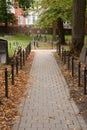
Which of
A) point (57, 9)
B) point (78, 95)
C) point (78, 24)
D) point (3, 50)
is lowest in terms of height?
point (78, 95)

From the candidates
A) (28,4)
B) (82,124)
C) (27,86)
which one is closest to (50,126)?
(82,124)

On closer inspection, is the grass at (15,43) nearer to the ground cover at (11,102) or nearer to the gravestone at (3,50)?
the gravestone at (3,50)

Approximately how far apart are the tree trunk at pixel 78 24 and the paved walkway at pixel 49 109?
40.4 feet

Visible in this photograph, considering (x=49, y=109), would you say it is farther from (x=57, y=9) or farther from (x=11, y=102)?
(x=57, y=9)

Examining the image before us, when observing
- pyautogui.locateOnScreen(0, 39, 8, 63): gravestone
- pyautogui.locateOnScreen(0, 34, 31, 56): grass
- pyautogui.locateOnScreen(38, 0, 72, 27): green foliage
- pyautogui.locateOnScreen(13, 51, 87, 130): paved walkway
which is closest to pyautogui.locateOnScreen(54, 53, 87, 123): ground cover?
pyautogui.locateOnScreen(13, 51, 87, 130): paved walkway

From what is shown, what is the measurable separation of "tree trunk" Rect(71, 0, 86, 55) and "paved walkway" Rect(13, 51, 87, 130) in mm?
12300

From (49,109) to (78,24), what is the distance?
57.6 feet

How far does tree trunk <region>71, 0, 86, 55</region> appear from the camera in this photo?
89.1 feet

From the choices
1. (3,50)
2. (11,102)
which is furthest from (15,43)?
(11,102)

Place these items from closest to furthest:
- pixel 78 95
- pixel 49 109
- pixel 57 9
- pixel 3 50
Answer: pixel 49 109 < pixel 78 95 < pixel 3 50 < pixel 57 9

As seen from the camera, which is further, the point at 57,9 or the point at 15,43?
the point at 15,43

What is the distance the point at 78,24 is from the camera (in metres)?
27.4

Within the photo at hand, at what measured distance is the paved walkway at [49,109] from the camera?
8.77 meters

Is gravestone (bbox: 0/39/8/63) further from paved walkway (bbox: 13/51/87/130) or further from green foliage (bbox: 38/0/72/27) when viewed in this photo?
green foliage (bbox: 38/0/72/27)
